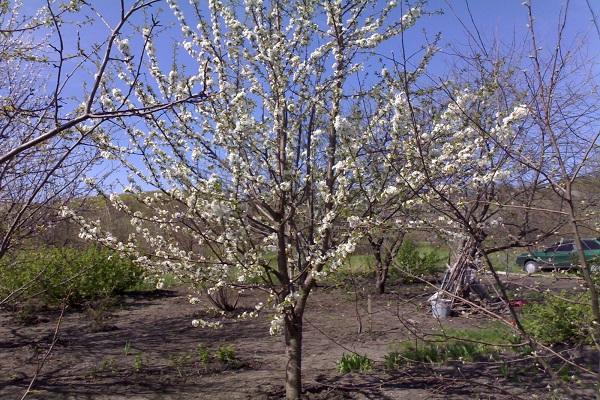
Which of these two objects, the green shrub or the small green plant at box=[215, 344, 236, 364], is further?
the small green plant at box=[215, 344, 236, 364]

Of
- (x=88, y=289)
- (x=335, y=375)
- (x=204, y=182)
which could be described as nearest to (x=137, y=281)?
(x=88, y=289)

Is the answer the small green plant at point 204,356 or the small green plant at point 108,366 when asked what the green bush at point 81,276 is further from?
the small green plant at point 204,356

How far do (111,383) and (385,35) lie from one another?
4285mm

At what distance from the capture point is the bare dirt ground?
16.7ft

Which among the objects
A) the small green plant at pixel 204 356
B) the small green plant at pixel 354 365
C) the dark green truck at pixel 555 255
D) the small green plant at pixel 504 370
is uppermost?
the dark green truck at pixel 555 255

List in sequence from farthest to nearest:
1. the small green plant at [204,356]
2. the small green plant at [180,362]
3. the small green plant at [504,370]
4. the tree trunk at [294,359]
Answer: the small green plant at [204,356], the small green plant at [180,362], the small green plant at [504,370], the tree trunk at [294,359]

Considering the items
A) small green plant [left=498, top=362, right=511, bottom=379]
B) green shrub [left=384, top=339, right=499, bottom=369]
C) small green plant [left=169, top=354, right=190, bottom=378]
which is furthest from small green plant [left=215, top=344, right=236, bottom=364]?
small green plant [left=498, top=362, right=511, bottom=379]

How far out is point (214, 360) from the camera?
650 cm

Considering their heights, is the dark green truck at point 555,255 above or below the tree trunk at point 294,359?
above

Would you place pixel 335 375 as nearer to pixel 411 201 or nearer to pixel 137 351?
A: pixel 411 201

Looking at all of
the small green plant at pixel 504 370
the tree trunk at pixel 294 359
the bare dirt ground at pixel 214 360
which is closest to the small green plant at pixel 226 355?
the bare dirt ground at pixel 214 360

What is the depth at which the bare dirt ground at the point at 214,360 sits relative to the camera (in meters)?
5.09

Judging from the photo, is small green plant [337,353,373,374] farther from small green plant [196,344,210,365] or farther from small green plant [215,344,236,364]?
small green plant [196,344,210,365]

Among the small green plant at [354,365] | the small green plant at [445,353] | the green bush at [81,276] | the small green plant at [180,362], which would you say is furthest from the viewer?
the green bush at [81,276]
